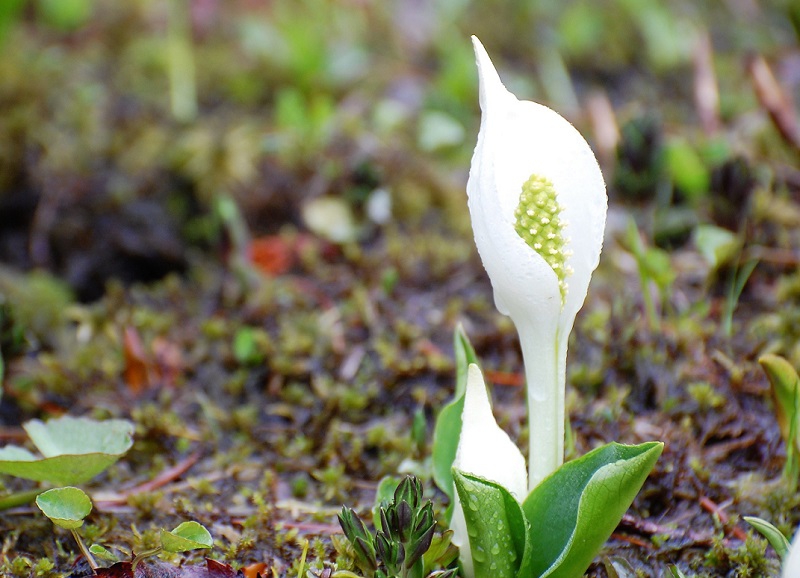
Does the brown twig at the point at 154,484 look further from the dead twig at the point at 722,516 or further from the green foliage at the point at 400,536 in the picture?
the dead twig at the point at 722,516

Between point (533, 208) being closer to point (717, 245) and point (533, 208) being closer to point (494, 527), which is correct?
point (494, 527)

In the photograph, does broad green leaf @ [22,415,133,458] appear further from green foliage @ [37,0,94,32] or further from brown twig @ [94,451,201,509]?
green foliage @ [37,0,94,32]

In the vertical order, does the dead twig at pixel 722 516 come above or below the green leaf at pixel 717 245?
below

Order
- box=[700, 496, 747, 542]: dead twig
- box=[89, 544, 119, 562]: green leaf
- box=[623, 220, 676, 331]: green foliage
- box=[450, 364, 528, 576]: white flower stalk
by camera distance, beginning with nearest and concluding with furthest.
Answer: box=[450, 364, 528, 576]: white flower stalk
box=[89, 544, 119, 562]: green leaf
box=[700, 496, 747, 542]: dead twig
box=[623, 220, 676, 331]: green foliage

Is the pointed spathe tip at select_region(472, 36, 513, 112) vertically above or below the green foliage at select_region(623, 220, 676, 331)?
above

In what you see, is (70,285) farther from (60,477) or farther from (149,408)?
(60,477)

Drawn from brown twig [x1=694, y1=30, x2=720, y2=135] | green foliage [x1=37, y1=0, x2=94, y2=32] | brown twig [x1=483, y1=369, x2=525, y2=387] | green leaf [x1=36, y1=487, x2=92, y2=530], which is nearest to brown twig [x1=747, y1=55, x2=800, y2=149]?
brown twig [x1=694, y1=30, x2=720, y2=135]

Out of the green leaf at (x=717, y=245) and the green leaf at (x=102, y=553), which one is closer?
the green leaf at (x=102, y=553)

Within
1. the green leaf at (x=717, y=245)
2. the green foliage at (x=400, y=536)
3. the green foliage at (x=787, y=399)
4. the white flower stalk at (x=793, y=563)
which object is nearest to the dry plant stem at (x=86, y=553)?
the green foliage at (x=400, y=536)
